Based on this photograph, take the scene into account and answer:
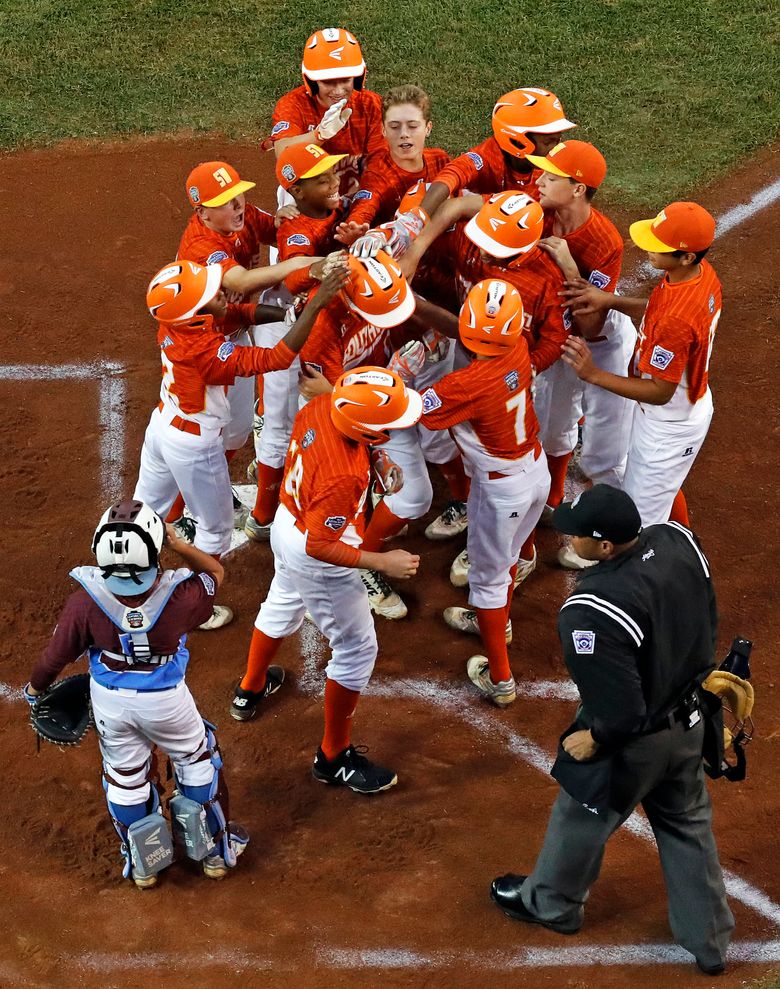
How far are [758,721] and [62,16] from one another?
33.4 ft

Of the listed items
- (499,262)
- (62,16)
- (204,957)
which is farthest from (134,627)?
(62,16)

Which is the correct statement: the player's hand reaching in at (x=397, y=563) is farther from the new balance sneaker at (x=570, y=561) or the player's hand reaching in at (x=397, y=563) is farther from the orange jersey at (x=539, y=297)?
the new balance sneaker at (x=570, y=561)

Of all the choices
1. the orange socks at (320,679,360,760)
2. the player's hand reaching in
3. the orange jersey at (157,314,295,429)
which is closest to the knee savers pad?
the orange socks at (320,679,360,760)

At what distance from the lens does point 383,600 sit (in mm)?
7023

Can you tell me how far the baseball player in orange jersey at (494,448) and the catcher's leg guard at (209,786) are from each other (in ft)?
5.58

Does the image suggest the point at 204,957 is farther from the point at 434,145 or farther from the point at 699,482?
the point at 434,145

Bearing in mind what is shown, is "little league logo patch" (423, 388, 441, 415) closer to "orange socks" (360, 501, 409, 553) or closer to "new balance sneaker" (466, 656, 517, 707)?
"orange socks" (360, 501, 409, 553)

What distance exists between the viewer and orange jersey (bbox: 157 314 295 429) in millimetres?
6059

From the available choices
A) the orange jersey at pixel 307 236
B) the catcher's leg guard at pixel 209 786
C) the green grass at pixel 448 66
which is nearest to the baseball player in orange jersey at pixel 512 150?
the orange jersey at pixel 307 236

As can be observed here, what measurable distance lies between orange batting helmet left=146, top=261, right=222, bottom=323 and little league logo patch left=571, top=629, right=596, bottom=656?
2633mm

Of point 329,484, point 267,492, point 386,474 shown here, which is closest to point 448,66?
point 267,492

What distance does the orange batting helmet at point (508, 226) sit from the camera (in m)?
6.02

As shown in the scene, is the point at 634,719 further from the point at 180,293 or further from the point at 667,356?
the point at 180,293

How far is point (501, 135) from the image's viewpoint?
22.3 ft
